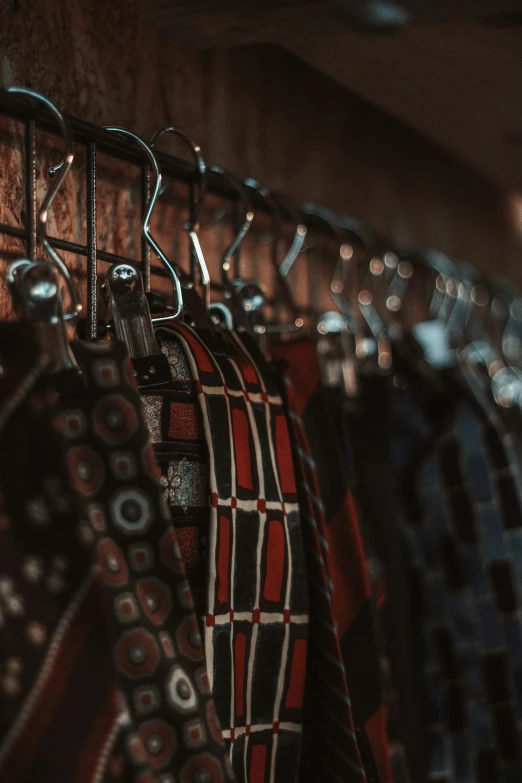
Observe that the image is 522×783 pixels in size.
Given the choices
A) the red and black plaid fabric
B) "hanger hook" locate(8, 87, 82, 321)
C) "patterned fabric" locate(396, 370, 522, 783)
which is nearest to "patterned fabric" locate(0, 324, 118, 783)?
"hanger hook" locate(8, 87, 82, 321)

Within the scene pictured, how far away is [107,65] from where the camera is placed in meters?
0.74

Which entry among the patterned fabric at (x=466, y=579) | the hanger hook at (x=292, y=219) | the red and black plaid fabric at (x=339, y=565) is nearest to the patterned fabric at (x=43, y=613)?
the red and black plaid fabric at (x=339, y=565)

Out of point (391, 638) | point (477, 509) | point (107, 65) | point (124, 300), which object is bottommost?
point (391, 638)

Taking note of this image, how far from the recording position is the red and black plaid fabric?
60cm

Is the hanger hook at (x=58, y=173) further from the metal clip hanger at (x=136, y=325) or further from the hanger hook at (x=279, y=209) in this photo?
the hanger hook at (x=279, y=209)

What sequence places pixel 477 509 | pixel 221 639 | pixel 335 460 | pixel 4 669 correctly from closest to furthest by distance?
pixel 4 669
pixel 221 639
pixel 335 460
pixel 477 509

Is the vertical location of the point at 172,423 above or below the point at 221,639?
above

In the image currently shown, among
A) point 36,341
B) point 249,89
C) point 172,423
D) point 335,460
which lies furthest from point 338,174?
point 36,341

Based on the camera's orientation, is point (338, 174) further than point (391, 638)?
A: Yes

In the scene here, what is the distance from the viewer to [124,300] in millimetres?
547

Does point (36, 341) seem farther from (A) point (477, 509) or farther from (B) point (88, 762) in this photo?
(A) point (477, 509)

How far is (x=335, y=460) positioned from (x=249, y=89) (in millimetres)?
462

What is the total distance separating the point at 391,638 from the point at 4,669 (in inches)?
18.6

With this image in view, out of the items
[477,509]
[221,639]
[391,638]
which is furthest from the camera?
[477,509]
